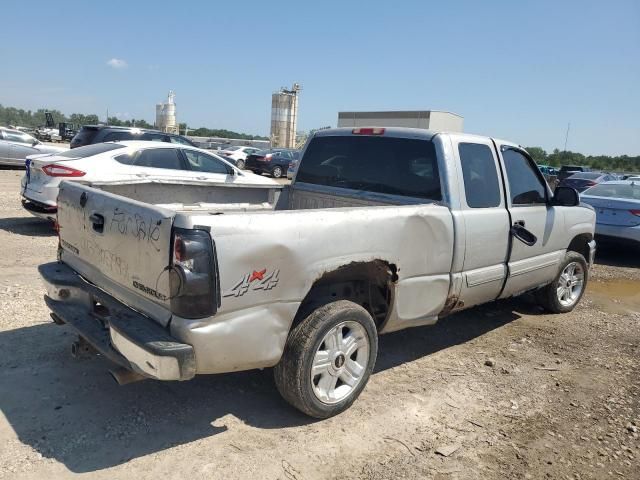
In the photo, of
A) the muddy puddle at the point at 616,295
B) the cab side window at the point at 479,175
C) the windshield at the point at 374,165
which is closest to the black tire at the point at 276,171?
the muddy puddle at the point at 616,295

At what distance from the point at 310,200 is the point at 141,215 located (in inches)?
90.9

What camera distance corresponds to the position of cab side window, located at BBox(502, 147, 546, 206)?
4.88 m

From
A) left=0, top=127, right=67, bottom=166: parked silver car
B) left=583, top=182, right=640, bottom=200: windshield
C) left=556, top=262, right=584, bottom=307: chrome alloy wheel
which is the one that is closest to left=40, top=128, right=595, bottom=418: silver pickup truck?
left=556, top=262, right=584, bottom=307: chrome alloy wheel

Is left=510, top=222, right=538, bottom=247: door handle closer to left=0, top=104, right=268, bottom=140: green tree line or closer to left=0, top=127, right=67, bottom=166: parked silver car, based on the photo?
left=0, top=127, right=67, bottom=166: parked silver car

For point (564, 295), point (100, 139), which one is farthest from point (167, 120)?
point (564, 295)

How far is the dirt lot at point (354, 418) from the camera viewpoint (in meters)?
2.95

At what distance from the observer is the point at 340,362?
11.3ft

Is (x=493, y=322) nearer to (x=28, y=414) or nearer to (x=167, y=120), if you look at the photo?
(x=28, y=414)

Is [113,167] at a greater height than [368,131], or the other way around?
[368,131]

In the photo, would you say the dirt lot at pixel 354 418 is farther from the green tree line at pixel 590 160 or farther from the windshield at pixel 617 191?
the green tree line at pixel 590 160

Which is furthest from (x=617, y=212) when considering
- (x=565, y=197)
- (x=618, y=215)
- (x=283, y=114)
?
(x=283, y=114)

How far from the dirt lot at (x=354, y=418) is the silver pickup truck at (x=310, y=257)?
1.24 feet

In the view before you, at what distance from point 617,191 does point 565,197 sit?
5.93 meters

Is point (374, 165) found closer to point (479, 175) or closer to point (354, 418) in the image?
point (479, 175)
